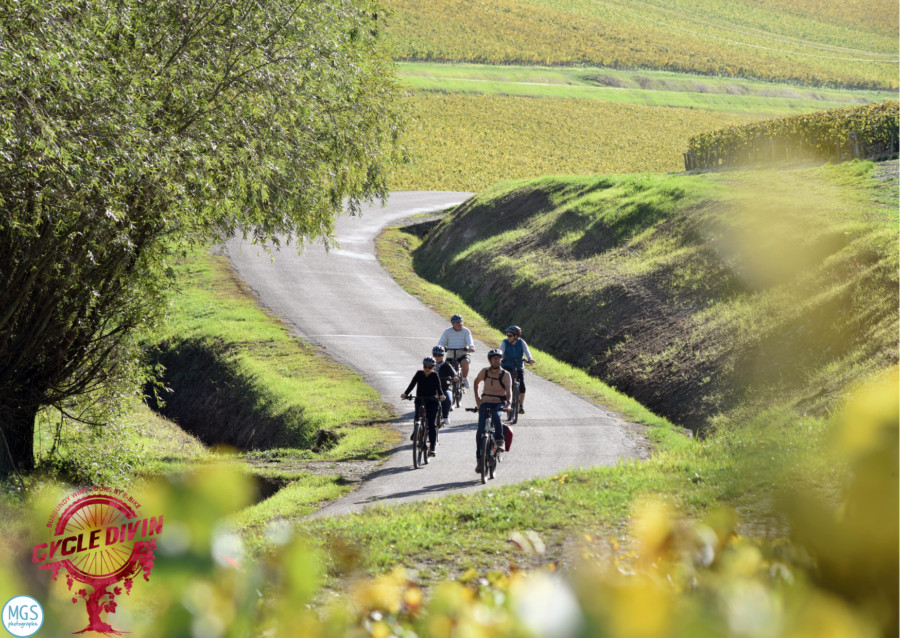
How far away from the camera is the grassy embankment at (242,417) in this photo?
1212cm

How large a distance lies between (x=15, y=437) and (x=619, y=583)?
42.3 feet

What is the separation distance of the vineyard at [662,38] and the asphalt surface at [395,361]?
7917cm

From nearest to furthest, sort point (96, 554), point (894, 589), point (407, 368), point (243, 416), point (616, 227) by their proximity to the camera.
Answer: point (894, 589) < point (96, 554) < point (243, 416) < point (407, 368) < point (616, 227)

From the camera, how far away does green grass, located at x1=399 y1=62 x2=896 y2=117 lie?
93.9 m

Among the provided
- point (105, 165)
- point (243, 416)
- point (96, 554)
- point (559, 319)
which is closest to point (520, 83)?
point (559, 319)

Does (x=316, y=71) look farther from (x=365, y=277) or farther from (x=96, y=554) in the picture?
(x=365, y=277)

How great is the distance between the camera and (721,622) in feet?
3.91

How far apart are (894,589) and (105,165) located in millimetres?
8341

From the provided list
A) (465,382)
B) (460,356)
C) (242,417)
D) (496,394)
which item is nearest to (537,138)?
(242,417)

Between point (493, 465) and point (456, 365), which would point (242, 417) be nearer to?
point (456, 365)

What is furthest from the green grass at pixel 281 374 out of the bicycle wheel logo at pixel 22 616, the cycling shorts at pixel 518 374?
the bicycle wheel logo at pixel 22 616

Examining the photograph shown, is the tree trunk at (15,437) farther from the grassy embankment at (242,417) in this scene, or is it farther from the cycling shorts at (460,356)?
the cycling shorts at (460,356)

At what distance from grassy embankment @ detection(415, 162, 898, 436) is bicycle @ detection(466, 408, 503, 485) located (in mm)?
5268

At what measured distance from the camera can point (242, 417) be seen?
58.6 ft
